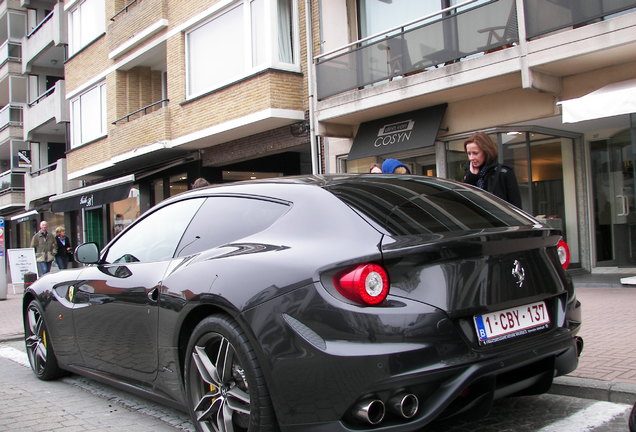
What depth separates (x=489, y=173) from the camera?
5410 millimetres

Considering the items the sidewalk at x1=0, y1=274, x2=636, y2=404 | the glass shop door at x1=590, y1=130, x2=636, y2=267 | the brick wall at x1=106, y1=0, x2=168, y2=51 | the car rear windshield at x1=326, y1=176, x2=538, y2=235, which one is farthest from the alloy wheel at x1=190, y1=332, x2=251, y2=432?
the brick wall at x1=106, y1=0, x2=168, y2=51

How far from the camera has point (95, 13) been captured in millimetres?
20938

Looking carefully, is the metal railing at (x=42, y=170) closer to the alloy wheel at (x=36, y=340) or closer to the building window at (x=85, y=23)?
the building window at (x=85, y=23)

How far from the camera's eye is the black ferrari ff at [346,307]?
253 cm

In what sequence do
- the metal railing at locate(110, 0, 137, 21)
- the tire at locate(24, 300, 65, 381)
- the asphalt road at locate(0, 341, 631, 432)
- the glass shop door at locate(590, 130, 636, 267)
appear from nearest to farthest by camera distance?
the asphalt road at locate(0, 341, 631, 432) < the tire at locate(24, 300, 65, 381) < the glass shop door at locate(590, 130, 636, 267) < the metal railing at locate(110, 0, 137, 21)

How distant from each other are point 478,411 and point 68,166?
2221cm

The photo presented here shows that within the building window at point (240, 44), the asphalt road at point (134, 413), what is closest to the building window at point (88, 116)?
the building window at point (240, 44)

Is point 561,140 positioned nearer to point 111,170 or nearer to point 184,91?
point 184,91

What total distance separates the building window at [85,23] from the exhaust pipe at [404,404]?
67.7ft

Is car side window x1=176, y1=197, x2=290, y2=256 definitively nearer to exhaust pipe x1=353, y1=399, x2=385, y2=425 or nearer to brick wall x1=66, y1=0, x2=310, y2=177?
exhaust pipe x1=353, y1=399, x2=385, y2=425

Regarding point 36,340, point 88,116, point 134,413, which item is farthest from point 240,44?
point 134,413

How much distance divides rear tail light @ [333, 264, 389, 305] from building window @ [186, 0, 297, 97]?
448 inches

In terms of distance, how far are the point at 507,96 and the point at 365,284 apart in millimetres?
8995

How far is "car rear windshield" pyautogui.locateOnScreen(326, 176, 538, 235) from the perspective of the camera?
2.95m
